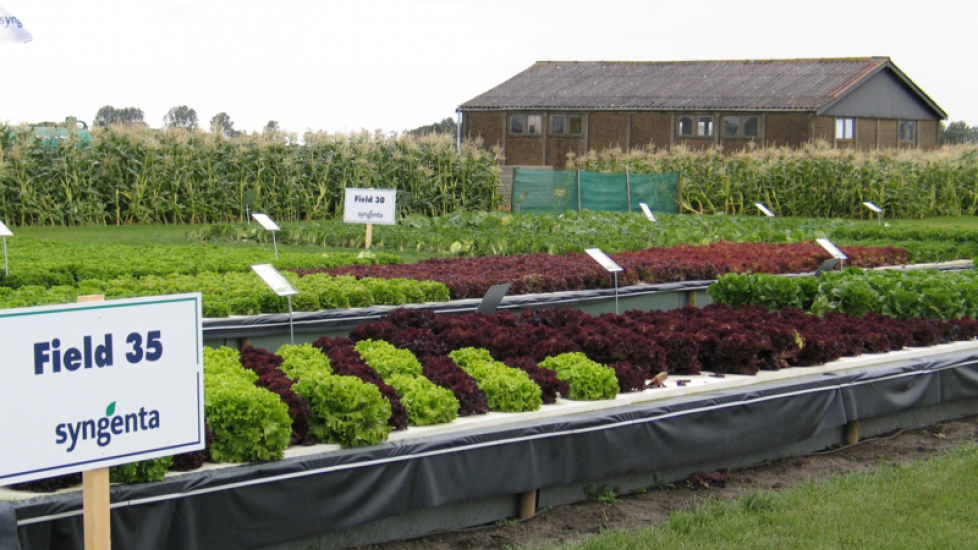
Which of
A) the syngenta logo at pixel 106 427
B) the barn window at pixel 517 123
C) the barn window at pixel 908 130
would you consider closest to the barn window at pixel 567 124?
the barn window at pixel 517 123

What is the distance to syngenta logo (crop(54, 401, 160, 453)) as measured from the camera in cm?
344

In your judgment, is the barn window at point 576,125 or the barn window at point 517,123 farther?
the barn window at point 517,123

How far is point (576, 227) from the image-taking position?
18.5 meters

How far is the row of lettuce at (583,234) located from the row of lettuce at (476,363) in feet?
24.5

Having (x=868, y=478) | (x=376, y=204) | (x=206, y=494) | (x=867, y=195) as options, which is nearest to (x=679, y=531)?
(x=868, y=478)

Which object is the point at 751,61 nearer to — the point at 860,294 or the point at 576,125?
the point at 576,125

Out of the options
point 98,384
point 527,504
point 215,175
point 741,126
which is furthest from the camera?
point 741,126

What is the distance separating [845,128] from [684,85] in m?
7.44

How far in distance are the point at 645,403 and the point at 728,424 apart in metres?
0.55

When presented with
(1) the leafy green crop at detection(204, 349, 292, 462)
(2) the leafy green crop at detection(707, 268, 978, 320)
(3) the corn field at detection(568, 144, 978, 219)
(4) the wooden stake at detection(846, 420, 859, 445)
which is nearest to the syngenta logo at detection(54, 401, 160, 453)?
(1) the leafy green crop at detection(204, 349, 292, 462)

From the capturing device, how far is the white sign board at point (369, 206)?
15.2 m

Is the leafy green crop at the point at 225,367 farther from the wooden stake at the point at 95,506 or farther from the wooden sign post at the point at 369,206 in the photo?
the wooden sign post at the point at 369,206

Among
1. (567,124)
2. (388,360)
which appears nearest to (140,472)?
(388,360)

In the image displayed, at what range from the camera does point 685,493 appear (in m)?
5.73
